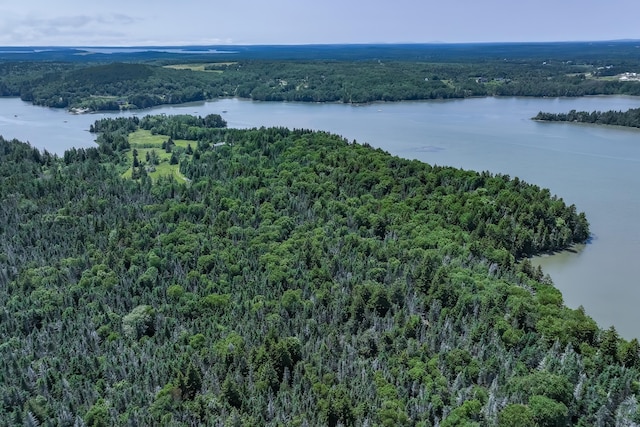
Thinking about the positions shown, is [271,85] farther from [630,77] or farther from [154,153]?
[630,77]

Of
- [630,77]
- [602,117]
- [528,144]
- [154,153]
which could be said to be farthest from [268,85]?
[630,77]

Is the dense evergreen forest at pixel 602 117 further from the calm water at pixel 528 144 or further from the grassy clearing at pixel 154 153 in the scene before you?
the grassy clearing at pixel 154 153

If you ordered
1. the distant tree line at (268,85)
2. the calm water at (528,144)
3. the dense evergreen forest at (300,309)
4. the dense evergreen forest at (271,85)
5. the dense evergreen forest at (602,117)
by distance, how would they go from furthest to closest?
the dense evergreen forest at (271,85)
the distant tree line at (268,85)
the dense evergreen forest at (602,117)
the calm water at (528,144)
the dense evergreen forest at (300,309)

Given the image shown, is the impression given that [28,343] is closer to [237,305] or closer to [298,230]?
[237,305]

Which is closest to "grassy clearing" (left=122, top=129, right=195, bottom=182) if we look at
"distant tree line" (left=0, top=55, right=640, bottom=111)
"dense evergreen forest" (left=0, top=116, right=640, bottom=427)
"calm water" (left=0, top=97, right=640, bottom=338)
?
"calm water" (left=0, top=97, right=640, bottom=338)

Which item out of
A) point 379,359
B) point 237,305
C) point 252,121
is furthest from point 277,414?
point 252,121

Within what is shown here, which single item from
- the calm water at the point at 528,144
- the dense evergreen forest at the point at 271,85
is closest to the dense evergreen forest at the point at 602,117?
the calm water at the point at 528,144

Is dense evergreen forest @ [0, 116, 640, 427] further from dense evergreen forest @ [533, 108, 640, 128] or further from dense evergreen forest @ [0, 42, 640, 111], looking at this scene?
dense evergreen forest @ [0, 42, 640, 111]

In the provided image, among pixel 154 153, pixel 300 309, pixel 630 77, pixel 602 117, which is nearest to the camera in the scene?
pixel 300 309
